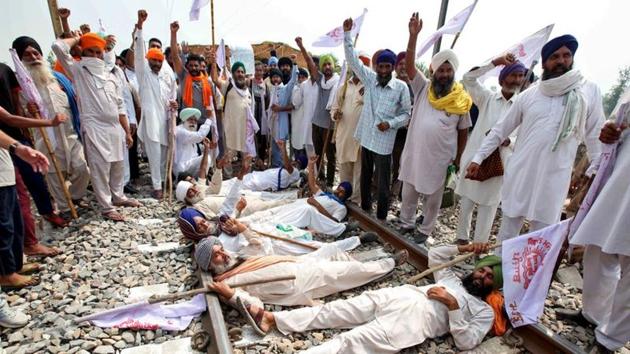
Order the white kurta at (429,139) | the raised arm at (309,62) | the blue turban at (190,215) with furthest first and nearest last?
the raised arm at (309,62) → the white kurta at (429,139) → the blue turban at (190,215)

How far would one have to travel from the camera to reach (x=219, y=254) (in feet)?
10.5

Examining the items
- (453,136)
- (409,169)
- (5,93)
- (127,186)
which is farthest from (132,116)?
(453,136)

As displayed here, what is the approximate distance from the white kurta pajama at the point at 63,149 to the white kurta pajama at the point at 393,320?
12.0ft

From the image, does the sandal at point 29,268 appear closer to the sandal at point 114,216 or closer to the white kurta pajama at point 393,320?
the sandal at point 114,216

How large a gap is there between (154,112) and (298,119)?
2.78 metres

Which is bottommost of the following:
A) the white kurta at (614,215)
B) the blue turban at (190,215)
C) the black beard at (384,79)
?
the blue turban at (190,215)

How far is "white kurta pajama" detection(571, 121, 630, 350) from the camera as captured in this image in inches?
95.0

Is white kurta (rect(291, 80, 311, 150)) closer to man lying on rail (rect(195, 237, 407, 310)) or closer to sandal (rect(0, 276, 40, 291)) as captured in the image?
man lying on rail (rect(195, 237, 407, 310))

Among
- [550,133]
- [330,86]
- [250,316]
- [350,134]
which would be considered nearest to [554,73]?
[550,133]

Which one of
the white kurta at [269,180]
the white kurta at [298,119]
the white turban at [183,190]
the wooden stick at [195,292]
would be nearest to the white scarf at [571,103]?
the wooden stick at [195,292]

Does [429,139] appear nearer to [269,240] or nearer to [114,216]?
[269,240]

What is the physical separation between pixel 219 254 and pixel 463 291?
2274 mm

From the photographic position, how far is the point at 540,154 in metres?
3.14

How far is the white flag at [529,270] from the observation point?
8.68 feet
